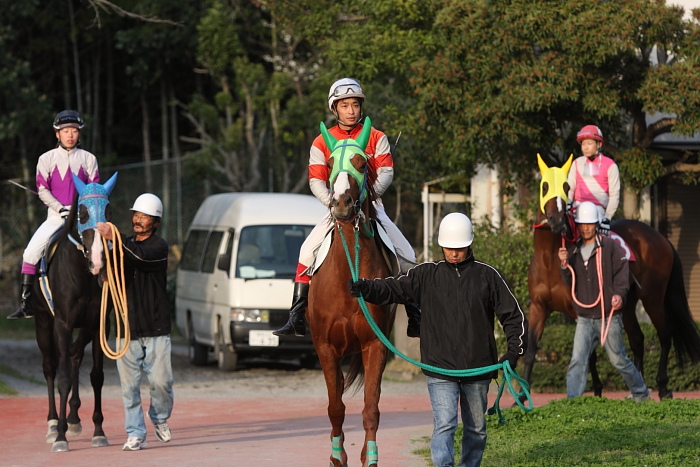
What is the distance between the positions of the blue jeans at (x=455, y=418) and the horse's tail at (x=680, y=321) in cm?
722

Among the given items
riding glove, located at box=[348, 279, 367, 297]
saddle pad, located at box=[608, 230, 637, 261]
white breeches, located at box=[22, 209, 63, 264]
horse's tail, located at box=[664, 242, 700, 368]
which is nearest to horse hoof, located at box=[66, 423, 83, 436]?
white breeches, located at box=[22, 209, 63, 264]

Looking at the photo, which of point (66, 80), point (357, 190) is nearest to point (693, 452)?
point (357, 190)

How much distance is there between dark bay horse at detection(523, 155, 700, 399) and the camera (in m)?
13.0

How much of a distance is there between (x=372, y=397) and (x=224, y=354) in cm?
933

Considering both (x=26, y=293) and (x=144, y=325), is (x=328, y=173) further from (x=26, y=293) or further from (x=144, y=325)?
(x=26, y=293)

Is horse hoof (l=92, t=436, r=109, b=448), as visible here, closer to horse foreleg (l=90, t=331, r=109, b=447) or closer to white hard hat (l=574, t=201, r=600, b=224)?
horse foreleg (l=90, t=331, r=109, b=447)

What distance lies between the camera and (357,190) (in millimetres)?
8336

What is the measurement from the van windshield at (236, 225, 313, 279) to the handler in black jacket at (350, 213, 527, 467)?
9.86 metres

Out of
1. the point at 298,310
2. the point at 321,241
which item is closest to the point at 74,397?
the point at 298,310

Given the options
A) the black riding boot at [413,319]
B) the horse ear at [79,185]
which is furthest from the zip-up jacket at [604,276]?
the horse ear at [79,185]

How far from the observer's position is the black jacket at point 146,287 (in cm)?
1077

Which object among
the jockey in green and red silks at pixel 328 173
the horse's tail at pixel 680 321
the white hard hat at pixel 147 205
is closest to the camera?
the jockey in green and red silks at pixel 328 173

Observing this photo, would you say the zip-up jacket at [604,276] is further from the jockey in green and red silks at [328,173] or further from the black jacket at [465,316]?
the black jacket at [465,316]

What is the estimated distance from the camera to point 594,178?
1356 cm
